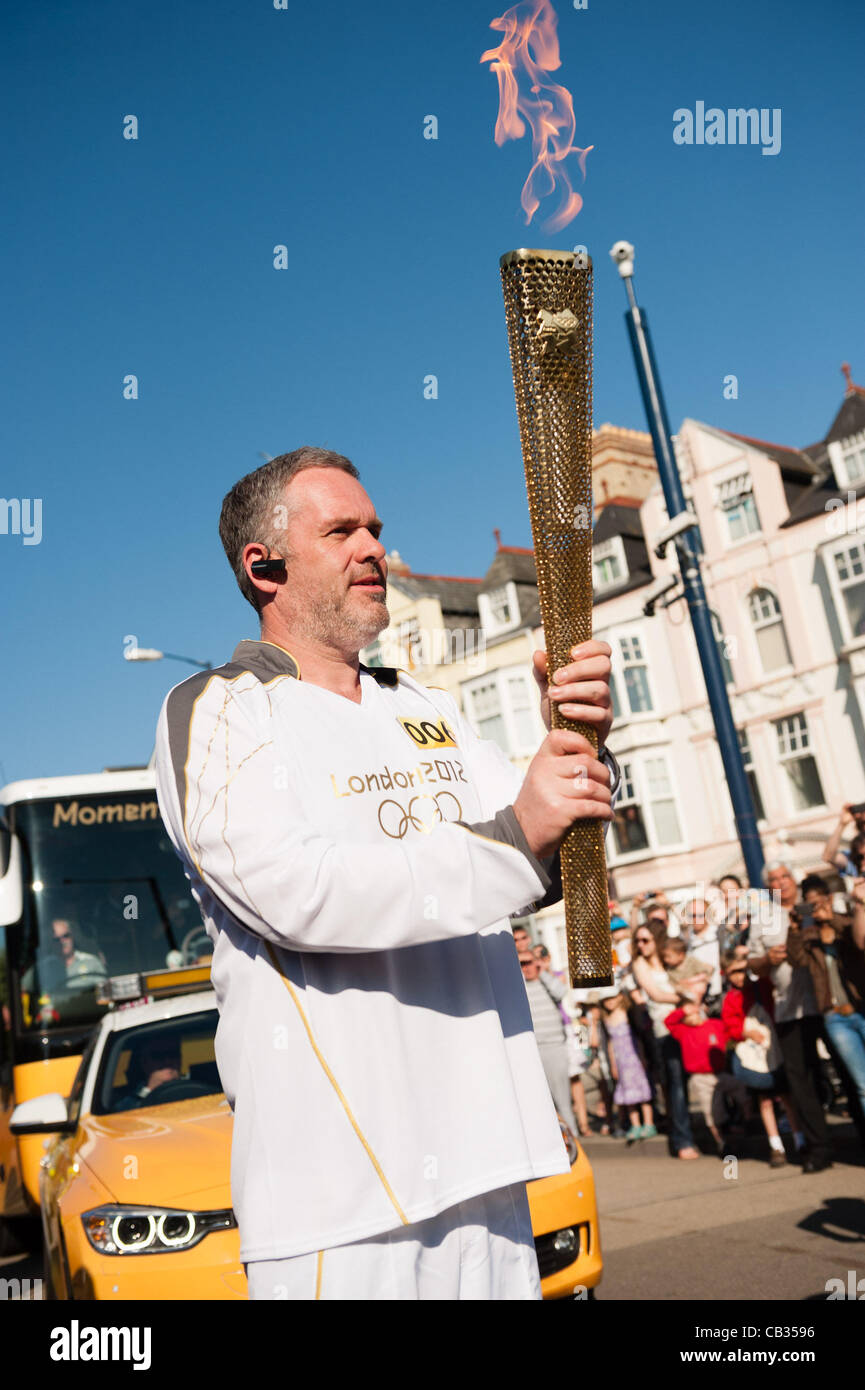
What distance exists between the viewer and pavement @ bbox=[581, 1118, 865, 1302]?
237 inches

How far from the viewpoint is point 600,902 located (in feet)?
6.64

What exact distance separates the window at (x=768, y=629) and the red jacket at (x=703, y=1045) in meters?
21.9

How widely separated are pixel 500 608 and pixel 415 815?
39.5 metres

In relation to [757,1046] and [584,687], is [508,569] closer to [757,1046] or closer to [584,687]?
[757,1046]

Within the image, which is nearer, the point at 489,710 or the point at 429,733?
the point at 429,733

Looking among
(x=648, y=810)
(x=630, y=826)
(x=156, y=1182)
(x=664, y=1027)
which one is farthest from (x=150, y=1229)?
(x=630, y=826)

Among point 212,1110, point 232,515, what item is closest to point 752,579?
point 212,1110

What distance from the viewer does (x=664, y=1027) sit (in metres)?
10.9

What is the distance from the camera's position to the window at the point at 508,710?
38.1 meters

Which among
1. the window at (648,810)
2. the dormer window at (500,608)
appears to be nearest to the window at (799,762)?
the window at (648,810)

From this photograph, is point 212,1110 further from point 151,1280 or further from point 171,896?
point 171,896

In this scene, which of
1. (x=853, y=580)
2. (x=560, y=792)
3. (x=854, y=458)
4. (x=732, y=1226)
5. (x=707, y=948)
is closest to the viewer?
(x=560, y=792)

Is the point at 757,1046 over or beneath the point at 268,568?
beneath
